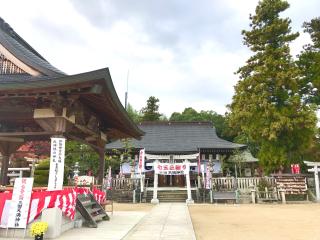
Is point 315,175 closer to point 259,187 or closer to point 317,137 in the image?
point 259,187

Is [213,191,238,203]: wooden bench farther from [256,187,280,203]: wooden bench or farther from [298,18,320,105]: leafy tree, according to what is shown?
[298,18,320,105]: leafy tree

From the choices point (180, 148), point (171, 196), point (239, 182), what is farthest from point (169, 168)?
point (180, 148)

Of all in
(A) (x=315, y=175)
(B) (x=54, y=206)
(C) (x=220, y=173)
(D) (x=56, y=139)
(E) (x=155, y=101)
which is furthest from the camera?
(E) (x=155, y=101)

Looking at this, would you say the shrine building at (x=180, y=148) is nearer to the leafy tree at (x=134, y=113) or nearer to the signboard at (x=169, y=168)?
→ the signboard at (x=169, y=168)

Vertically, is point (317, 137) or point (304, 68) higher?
point (304, 68)

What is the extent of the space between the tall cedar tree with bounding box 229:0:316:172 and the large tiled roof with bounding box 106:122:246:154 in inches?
187

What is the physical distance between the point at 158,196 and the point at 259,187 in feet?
24.4

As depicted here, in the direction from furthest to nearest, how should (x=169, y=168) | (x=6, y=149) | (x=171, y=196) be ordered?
1. (x=171, y=196)
2. (x=169, y=168)
3. (x=6, y=149)

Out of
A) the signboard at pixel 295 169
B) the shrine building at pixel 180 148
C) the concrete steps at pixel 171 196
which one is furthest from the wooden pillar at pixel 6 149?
the signboard at pixel 295 169

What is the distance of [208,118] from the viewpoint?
172 ft

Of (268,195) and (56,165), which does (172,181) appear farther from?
(56,165)

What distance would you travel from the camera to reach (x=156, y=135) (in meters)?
31.1

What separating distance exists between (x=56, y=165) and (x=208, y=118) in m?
46.7

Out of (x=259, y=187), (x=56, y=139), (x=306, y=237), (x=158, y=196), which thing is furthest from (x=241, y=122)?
(x=56, y=139)
